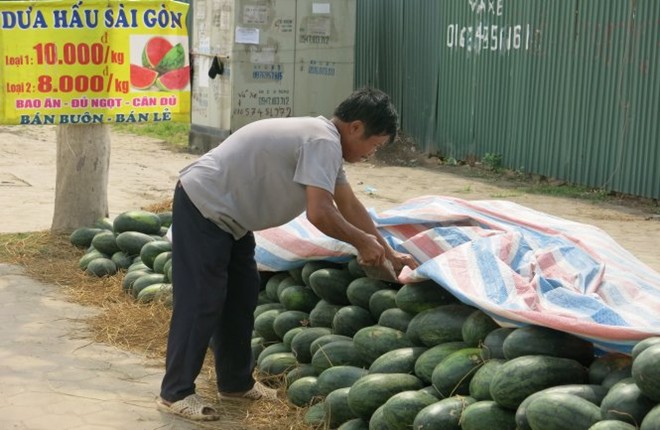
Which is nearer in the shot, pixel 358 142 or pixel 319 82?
pixel 358 142

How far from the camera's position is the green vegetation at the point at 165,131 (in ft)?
67.2

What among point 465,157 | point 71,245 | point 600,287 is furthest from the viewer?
point 465,157

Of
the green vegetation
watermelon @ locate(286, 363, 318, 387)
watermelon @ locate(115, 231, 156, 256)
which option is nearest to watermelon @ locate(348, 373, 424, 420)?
watermelon @ locate(286, 363, 318, 387)

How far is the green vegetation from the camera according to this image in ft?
67.2

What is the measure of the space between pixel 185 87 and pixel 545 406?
6.96 m

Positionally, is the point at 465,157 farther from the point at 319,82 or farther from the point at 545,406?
the point at 545,406

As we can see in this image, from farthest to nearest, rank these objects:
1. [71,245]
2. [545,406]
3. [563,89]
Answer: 1. [563,89]
2. [71,245]
3. [545,406]

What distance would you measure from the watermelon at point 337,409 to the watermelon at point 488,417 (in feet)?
2.72

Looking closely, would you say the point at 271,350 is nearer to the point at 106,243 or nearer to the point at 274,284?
the point at 274,284

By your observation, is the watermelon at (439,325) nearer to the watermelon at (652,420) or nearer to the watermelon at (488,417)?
the watermelon at (488,417)

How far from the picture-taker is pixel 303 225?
6.78 m

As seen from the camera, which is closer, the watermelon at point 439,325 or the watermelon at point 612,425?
the watermelon at point 612,425

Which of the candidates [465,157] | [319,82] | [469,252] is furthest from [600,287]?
[319,82]

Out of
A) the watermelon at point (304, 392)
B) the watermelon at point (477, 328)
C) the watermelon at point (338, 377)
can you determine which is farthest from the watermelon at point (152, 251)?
the watermelon at point (477, 328)
